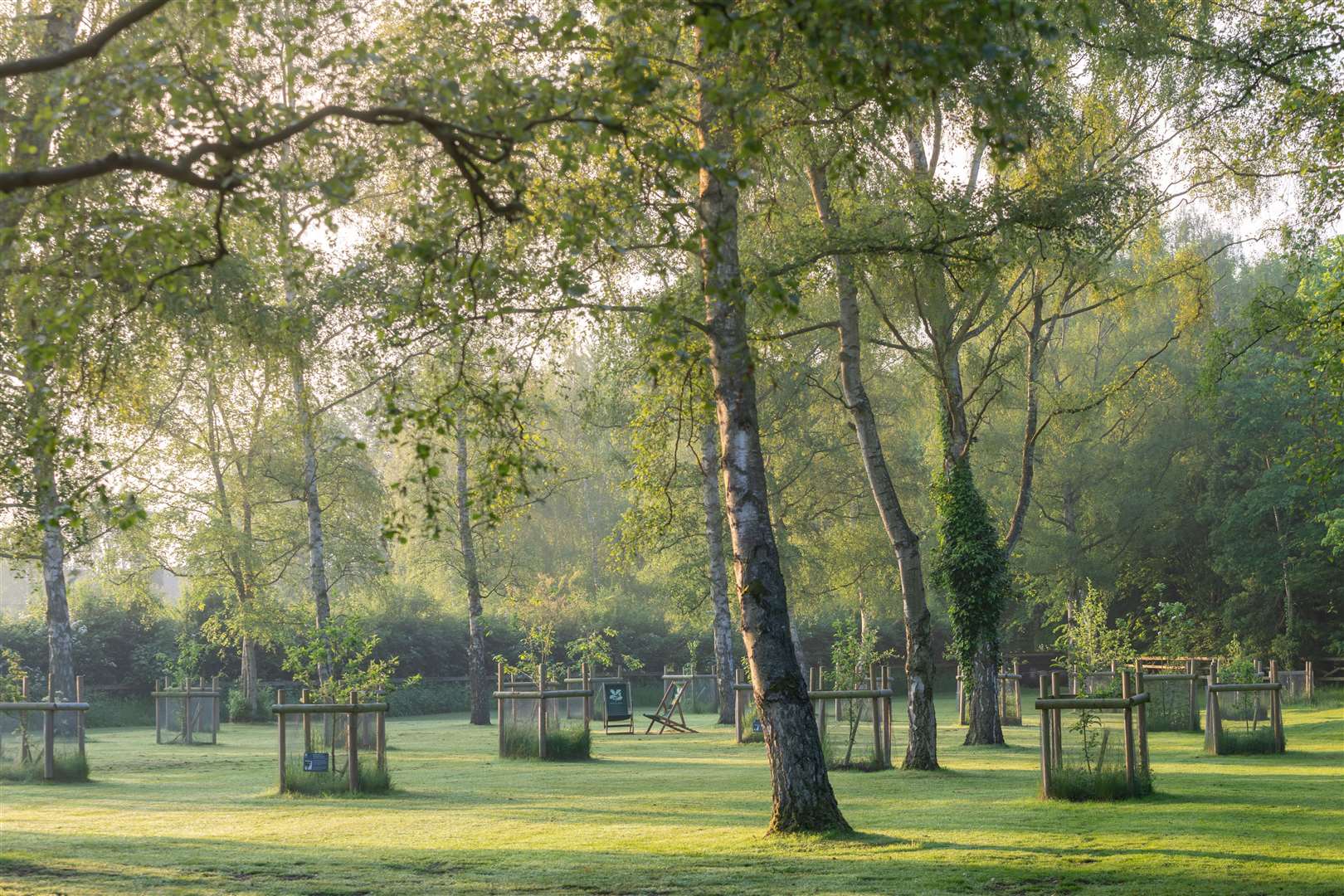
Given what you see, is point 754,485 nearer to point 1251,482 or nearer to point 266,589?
point 266,589

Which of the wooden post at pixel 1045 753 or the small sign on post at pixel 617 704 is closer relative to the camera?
the wooden post at pixel 1045 753

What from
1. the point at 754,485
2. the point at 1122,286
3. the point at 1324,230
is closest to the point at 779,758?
the point at 754,485

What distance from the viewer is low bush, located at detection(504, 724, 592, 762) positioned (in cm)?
2141

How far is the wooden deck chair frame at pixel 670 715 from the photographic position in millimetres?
29016

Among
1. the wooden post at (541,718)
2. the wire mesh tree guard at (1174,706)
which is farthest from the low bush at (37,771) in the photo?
the wire mesh tree guard at (1174,706)

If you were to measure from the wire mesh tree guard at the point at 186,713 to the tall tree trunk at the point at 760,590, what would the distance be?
63.6 feet

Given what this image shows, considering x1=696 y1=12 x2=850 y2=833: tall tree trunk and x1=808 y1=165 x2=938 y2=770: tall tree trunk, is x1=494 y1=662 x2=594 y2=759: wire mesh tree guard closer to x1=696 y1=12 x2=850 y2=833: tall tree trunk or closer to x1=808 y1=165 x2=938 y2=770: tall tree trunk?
x1=808 y1=165 x2=938 y2=770: tall tree trunk

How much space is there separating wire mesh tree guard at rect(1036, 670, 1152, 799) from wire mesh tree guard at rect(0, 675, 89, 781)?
12.5 metres

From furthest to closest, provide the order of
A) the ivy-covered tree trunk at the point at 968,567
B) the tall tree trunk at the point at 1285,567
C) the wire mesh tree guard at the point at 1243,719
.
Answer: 1. the tall tree trunk at the point at 1285,567
2. the ivy-covered tree trunk at the point at 968,567
3. the wire mesh tree guard at the point at 1243,719

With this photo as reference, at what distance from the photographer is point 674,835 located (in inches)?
457

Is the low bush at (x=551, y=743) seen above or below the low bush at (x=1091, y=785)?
below

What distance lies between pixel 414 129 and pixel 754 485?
5.75 m

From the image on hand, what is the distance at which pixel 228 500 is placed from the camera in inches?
1379

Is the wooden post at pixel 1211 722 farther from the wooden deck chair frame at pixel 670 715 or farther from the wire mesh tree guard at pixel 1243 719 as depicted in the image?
the wooden deck chair frame at pixel 670 715
